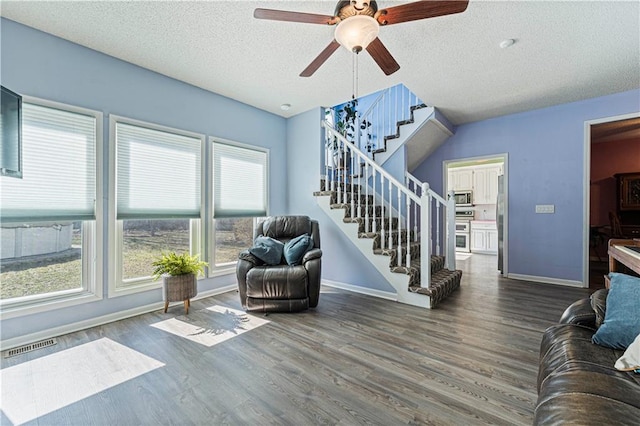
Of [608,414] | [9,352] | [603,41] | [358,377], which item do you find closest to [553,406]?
[608,414]

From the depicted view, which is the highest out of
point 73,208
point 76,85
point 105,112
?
point 76,85

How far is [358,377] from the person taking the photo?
71.3 inches

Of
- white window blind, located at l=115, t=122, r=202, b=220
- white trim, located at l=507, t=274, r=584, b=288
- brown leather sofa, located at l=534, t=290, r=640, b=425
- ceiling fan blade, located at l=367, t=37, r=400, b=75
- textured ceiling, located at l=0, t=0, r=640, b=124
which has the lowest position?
white trim, located at l=507, t=274, r=584, b=288

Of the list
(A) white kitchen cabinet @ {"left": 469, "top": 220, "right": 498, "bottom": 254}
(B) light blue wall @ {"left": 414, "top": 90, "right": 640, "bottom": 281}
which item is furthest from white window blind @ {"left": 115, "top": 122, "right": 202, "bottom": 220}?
(A) white kitchen cabinet @ {"left": 469, "top": 220, "right": 498, "bottom": 254}

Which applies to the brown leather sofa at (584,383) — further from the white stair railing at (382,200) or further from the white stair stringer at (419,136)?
the white stair stringer at (419,136)

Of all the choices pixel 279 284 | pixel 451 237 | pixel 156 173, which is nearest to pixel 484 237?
pixel 451 237

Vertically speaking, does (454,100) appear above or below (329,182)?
above

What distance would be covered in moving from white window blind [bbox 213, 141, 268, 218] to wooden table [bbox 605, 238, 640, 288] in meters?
4.00

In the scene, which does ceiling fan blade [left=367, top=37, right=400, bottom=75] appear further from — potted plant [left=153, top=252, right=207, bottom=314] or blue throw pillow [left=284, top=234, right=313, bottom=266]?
potted plant [left=153, top=252, right=207, bottom=314]

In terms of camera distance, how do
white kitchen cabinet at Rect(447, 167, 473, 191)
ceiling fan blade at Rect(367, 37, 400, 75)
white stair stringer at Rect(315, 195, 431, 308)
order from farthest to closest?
white kitchen cabinet at Rect(447, 167, 473, 191), white stair stringer at Rect(315, 195, 431, 308), ceiling fan blade at Rect(367, 37, 400, 75)

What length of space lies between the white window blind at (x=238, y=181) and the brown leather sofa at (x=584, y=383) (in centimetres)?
361

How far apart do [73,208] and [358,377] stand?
2983mm

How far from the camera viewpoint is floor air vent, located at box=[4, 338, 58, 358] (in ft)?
7.02

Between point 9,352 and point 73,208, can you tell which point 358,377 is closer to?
point 9,352
